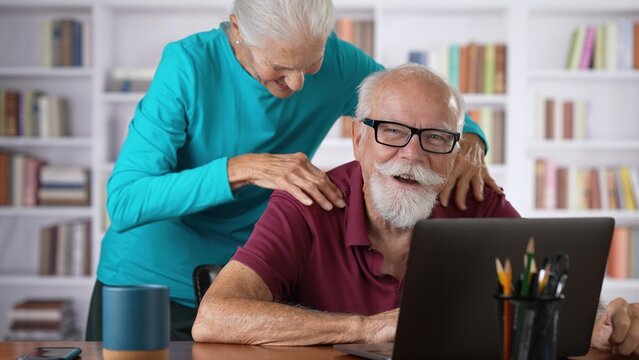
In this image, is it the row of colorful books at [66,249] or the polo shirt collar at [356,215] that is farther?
the row of colorful books at [66,249]

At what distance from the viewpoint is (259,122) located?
2.34 meters

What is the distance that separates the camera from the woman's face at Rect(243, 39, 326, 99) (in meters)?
2.04

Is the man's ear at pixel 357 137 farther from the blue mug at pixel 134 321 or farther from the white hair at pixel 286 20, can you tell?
the blue mug at pixel 134 321

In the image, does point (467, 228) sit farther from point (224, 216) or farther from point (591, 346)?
point (224, 216)

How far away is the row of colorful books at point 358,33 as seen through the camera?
4.80 m

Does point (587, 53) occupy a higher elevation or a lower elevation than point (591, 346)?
higher

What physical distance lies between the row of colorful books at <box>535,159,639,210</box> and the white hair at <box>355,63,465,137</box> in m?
3.02

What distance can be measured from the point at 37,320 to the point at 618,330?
3.92m

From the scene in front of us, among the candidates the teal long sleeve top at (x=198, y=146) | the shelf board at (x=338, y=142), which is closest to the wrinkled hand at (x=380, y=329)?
the teal long sleeve top at (x=198, y=146)

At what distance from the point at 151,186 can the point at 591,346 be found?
3.59 ft

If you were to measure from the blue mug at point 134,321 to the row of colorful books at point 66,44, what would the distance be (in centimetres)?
385

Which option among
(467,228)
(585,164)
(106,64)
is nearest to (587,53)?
(585,164)

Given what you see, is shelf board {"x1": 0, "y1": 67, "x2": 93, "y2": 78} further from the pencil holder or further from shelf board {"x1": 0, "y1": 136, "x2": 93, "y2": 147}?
the pencil holder

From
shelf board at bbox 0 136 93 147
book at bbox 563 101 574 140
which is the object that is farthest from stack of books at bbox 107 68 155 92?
book at bbox 563 101 574 140
